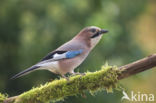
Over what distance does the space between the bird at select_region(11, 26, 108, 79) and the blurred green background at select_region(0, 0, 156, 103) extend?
363 centimetres

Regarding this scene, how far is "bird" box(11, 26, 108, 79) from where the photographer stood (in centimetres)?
592

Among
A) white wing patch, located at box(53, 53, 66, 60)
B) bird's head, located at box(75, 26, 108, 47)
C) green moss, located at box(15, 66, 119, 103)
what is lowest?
green moss, located at box(15, 66, 119, 103)

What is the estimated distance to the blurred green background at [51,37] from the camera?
10.1 meters

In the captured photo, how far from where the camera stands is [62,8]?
10.4 meters

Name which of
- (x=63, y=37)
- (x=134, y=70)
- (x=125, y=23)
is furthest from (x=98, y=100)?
(x=134, y=70)

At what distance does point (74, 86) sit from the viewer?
220 inches

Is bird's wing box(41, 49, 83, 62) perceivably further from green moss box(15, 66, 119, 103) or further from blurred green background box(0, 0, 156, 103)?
blurred green background box(0, 0, 156, 103)

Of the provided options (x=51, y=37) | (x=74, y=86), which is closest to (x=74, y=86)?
(x=74, y=86)

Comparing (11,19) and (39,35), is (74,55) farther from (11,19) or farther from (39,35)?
(11,19)

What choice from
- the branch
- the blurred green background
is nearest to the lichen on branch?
the branch

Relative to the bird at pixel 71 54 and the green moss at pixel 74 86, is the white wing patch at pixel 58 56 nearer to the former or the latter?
the bird at pixel 71 54

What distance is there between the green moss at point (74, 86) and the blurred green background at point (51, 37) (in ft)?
13.9

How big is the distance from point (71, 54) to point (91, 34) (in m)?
0.37

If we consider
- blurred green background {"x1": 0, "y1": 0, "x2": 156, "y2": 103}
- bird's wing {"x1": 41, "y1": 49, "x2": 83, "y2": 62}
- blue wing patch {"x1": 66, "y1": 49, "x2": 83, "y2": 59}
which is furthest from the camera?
blurred green background {"x1": 0, "y1": 0, "x2": 156, "y2": 103}
